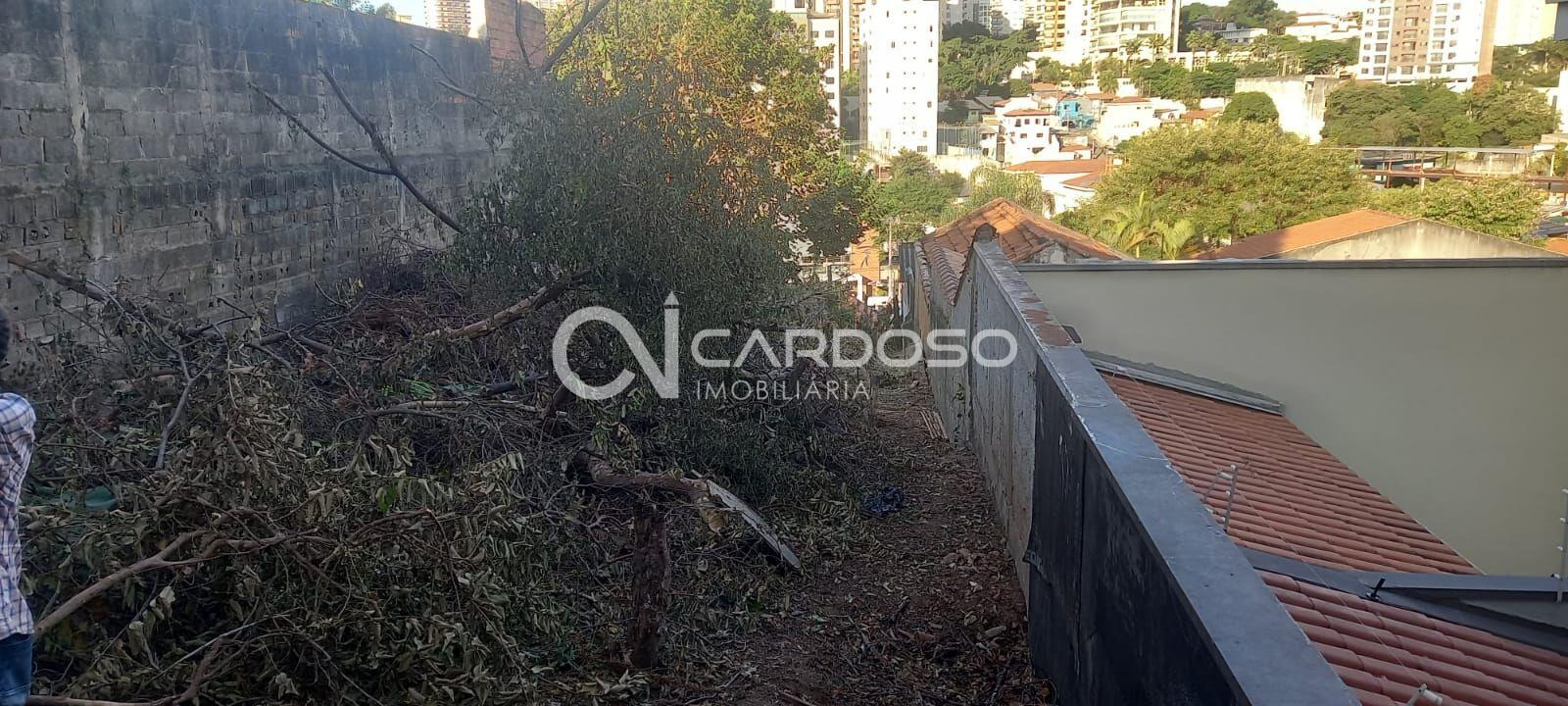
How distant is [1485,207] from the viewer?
26.5 metres

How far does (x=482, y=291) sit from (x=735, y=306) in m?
1.58

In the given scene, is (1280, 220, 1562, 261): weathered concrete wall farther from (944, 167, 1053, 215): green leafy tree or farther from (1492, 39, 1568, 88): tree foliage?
(1492, 39, 1568, 88): tree foliage

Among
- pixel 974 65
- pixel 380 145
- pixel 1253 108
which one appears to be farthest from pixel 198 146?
pixel 974 65

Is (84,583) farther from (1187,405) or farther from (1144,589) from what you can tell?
(1187,405)

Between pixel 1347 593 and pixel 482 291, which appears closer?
pixel 1347 593

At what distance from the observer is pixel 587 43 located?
1121cm

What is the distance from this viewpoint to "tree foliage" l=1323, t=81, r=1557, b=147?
51312mm

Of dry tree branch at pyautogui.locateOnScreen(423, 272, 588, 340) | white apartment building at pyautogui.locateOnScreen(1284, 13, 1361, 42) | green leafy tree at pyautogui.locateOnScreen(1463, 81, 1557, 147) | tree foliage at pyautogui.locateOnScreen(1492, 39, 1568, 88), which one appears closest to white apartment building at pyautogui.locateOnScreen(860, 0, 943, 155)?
green leafy tree at pyautogui.locateOnScreen(1463, 81, 1557, 147)

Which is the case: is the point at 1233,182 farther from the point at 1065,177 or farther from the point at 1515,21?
the point at 1515,21

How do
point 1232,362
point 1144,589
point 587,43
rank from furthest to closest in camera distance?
1. point 587,43
2. point 1232,362
3. point 1144,589

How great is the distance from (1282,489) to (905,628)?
2065mm

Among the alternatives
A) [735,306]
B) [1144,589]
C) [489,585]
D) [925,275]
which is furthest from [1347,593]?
[925,275]

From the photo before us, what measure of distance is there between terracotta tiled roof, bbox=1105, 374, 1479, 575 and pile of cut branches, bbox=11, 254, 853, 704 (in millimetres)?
2320
